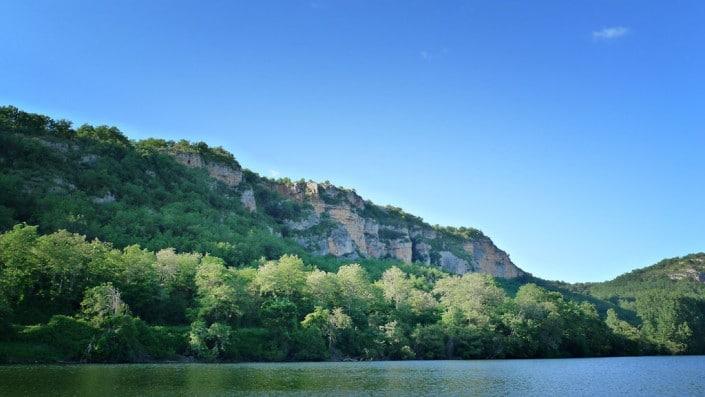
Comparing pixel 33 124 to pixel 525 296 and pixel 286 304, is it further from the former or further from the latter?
pixel 525 296

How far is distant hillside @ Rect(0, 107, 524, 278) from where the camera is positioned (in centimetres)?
7725

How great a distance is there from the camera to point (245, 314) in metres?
61.1

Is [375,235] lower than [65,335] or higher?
higher

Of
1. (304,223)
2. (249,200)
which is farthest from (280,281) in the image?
(304,223)

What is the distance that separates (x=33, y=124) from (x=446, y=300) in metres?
72.6

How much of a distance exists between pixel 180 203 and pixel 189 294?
40.6m

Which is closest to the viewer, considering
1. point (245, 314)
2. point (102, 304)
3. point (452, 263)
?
point (102, 304)

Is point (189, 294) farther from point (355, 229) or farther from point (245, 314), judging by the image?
point (355, 229)

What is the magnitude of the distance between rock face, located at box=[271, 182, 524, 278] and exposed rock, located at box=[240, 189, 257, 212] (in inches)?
385

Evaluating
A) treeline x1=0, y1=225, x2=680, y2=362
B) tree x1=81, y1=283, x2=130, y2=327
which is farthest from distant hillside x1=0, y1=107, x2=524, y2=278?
tree x1=81, y1=283, x2=130, y2=327

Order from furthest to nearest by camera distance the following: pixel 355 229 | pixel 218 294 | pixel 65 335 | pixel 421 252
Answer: pixel 421 252 < pixel 355 229 < pixel 218 294 < pixel 65 335

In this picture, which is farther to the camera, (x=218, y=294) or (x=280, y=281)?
(x=280, y=281)

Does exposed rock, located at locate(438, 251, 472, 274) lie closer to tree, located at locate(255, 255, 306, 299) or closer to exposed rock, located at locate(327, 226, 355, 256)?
exposed rock, located at locate(327, 226, 355, 256)

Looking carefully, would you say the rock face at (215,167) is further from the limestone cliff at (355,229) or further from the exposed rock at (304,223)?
the exposed rock at (304,223)
